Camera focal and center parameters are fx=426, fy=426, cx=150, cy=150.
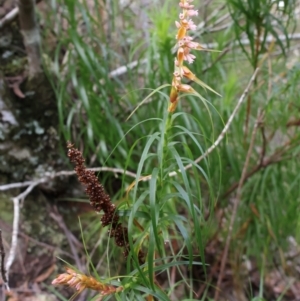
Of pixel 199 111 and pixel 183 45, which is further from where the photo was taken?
pixel 199 111

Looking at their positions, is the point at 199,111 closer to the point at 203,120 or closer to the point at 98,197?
the point at 203,120

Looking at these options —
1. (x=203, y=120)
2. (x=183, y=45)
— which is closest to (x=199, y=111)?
(x=203, y=120)

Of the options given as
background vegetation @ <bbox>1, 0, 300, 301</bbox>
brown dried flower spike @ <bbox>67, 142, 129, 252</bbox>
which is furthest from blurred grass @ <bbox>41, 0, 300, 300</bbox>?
brown dried flower spike @ <bbox>67, 142, 129, 252</bbox>

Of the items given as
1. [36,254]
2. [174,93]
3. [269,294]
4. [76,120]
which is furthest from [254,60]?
[269,294]

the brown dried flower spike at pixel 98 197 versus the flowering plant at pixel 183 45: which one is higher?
the flowering plant at pixel 183 45

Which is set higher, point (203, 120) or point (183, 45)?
point (183, 45)

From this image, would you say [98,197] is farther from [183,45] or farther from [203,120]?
[203,120]

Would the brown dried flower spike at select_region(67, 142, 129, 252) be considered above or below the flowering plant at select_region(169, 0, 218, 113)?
below

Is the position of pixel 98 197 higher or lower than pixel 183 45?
lower

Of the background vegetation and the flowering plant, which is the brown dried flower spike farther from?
the background vegetation

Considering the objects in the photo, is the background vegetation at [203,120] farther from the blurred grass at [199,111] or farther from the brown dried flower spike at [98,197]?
the brown dried flower spike at [98,197]

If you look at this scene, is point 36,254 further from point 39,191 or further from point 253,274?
point 253,274

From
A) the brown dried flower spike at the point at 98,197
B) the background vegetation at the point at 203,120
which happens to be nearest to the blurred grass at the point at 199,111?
the background vegetation at the point at 203,120
